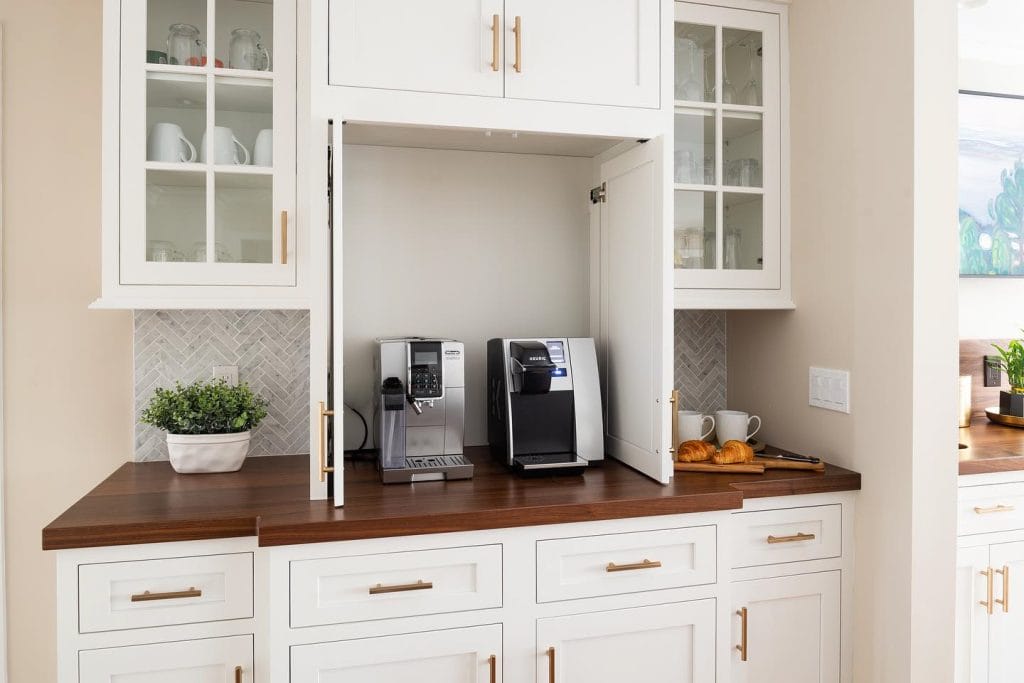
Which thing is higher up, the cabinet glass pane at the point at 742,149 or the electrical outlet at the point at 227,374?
the cabinet glass pane at the point at 742,149

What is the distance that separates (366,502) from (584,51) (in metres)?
1.24

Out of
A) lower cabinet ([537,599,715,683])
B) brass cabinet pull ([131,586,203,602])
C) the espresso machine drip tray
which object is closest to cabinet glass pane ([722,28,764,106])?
the espresso machine drip tray

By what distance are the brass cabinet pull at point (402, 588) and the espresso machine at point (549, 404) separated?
16.6 inches

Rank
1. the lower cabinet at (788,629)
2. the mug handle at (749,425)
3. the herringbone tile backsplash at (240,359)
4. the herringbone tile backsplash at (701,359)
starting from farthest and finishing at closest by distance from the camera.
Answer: the herringbone tile backsplash at (701,359) < the mug handle at (749,425) < the herringbone tile backsplash at (240,359) < the lower cabinet at (788,629)

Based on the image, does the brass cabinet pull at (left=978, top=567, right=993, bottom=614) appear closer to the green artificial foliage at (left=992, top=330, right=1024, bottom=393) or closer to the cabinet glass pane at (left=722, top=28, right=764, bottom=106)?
the green artificial foliage at (left=992, top=330, right=1024, bottom=393)

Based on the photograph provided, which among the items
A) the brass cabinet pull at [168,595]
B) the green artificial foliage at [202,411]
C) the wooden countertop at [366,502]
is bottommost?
the brass cabinet pull at [168,595]

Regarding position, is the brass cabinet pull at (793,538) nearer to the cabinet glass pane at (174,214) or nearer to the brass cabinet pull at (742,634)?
the brass cabinet pull at (742,634)

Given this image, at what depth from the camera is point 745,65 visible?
Result: 2109mm

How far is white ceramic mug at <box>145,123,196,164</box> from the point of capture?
1.75 m

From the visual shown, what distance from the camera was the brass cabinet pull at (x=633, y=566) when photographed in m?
1.60

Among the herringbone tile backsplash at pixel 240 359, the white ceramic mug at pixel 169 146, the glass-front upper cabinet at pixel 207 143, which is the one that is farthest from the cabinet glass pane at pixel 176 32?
the herringbone tile backsplash at pixel 240 359

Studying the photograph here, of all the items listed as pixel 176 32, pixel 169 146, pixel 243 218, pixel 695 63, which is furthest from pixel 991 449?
pixel 176 32

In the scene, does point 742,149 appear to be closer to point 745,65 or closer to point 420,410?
point 745,65

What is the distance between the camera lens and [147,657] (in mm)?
1450
